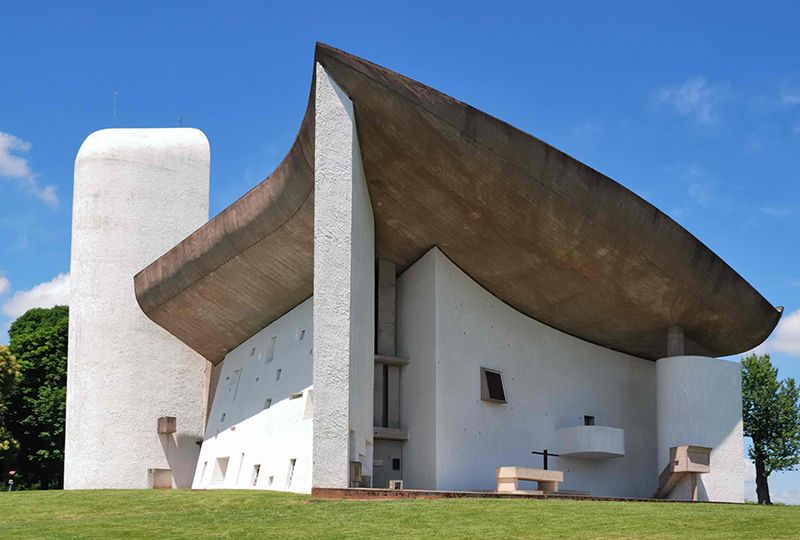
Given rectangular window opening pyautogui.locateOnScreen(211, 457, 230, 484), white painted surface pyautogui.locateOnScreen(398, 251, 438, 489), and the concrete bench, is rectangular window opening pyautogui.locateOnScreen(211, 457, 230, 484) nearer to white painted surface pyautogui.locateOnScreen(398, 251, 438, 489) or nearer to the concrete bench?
white painted surface pyautogui.locateOnScreen(398, 251, 438, 489)

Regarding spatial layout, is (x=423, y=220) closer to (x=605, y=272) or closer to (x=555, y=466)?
(x=605, y=272)

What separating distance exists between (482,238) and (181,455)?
1445cm

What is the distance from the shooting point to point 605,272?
2572 cm

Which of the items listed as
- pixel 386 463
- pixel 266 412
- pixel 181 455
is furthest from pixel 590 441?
pixel 181 455

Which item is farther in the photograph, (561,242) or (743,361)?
(743,361)

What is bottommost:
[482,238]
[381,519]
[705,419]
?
[381,519]

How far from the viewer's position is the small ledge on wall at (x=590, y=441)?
1072 inches

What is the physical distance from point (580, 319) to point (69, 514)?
15.0 meters

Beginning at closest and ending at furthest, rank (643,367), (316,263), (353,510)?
(353,510)
(316,263)
(643,367)

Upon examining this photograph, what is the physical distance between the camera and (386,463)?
25609 mm

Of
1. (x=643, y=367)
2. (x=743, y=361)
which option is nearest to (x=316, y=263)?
(x=643, y=367)

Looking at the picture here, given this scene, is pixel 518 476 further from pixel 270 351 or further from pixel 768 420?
pixel 768 420

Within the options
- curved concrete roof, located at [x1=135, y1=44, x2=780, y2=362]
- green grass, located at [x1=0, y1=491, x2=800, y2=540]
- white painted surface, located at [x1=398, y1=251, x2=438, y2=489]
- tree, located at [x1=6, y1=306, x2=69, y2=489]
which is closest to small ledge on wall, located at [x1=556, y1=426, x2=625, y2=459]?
curved concrete roof, located at [x1=135, y1=44, x2=780, y2=362]

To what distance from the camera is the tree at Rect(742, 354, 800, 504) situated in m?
40.2
